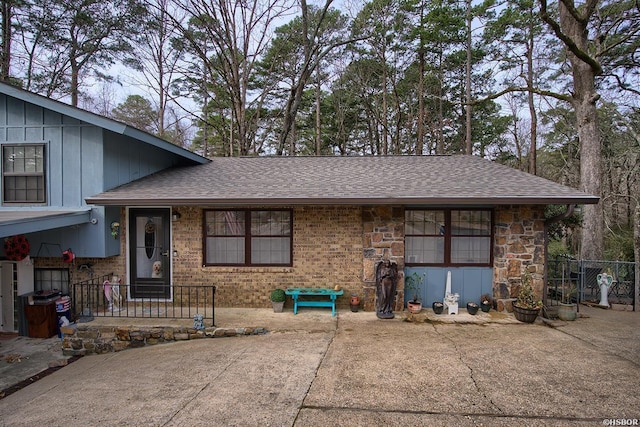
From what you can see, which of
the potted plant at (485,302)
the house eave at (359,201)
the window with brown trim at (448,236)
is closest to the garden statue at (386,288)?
the window with brown trim at (448,236)

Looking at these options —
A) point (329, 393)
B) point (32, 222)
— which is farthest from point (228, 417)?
point (32, 222)

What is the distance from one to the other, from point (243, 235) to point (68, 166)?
3.80 meters

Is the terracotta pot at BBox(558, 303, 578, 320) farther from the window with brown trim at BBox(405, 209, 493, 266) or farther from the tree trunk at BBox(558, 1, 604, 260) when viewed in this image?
the tree trunk at BBox(558, 1, 604, 260)

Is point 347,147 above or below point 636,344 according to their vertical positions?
above

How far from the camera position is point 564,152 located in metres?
19.3

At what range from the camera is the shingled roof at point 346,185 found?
6270 millimetres

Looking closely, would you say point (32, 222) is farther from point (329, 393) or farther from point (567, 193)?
point (567, 193)

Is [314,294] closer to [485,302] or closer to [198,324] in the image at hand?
[198,324]

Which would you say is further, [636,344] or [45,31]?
[45,31]

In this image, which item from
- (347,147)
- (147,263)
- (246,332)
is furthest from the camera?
(347,147)

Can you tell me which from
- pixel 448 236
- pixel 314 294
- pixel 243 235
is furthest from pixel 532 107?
pixel 243 235

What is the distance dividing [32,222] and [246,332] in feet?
13.2

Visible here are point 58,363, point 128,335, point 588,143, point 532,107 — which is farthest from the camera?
point 532,107

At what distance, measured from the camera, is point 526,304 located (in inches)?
249
